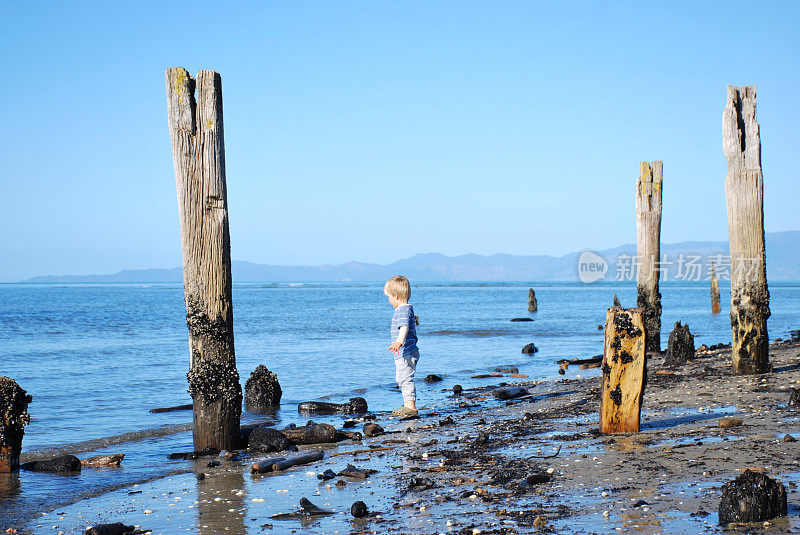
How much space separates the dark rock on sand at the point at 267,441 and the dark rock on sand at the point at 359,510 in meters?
3.39

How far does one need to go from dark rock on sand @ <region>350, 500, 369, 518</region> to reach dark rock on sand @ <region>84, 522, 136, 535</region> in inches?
65.8

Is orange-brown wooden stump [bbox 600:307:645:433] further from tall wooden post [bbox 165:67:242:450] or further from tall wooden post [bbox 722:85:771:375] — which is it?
tall wooden post [bbox 722:85:771:375]

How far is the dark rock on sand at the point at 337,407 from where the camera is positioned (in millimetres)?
11250

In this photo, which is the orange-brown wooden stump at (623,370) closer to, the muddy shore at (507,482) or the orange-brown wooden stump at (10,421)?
the muddy shore at (507,482)

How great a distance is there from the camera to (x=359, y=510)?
17.1 feet

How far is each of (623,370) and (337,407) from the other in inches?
214

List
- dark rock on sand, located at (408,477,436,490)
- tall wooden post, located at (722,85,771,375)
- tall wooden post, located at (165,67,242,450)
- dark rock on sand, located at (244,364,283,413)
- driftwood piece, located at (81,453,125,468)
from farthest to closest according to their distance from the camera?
dark rock on sand, located at (244,364,283,413), tall wooden post, located at (722,85,771,375), driftwood piece, located at (81,453,125,468), tall wooden post, located at (165,67,242,450), dark rock on sand, located at (408,477,436,490)

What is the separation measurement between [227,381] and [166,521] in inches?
106

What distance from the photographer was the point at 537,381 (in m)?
14.8

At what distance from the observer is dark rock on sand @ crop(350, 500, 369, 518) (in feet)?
17.1

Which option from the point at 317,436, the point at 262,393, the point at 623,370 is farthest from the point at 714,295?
the point at 317,436

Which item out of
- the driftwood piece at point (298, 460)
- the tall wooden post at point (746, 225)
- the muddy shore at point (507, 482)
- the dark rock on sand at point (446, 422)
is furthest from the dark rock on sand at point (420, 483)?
the tall wooden post at point (746, 225)

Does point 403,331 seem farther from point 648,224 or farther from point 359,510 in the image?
point 648,224

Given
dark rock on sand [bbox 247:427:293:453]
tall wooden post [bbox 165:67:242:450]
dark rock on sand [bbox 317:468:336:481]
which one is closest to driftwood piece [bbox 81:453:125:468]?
tall wooden post [bbox 165:67:242:450]
